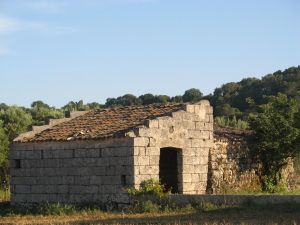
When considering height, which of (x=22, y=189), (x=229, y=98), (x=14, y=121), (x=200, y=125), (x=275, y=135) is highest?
(x=229, y=98)

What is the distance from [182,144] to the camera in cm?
2181

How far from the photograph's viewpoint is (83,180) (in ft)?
71.7

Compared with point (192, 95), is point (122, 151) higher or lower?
lower

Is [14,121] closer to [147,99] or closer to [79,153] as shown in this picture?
[79,153]

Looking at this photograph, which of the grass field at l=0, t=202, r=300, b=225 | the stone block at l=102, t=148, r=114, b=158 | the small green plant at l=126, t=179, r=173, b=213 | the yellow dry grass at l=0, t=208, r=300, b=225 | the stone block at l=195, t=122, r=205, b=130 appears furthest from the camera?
the stone block at l=195, t=122, r=205, b=130

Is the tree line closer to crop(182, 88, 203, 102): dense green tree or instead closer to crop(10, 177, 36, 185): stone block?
crop(182, 88, 203, 102): dense green tree

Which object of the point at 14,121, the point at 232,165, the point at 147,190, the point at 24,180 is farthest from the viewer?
the point at 14,121

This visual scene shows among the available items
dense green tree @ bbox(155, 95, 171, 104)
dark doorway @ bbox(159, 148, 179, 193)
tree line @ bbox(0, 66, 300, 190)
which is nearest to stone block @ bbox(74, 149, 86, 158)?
dark doorway @ bbox(159, 148, 179, 193)

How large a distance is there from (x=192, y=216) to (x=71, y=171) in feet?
22.2

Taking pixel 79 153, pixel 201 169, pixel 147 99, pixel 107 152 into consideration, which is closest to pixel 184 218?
pixel 107 152

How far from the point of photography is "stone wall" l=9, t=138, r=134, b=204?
68.0ft

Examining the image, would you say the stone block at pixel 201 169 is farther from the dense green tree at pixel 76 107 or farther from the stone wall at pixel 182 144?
the dense green tree at pixel 76 107

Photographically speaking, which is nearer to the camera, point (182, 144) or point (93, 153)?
point (93, 153)

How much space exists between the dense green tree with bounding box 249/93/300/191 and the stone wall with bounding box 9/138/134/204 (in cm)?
633
